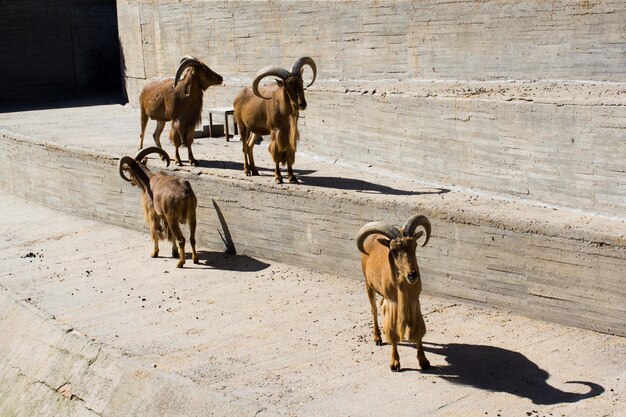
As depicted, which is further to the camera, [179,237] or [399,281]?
[179,237]

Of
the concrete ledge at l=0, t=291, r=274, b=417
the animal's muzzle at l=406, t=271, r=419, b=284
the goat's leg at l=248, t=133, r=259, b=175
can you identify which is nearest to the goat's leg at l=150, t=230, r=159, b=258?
the goat's leg at l=248, t=133, r=259, b=175

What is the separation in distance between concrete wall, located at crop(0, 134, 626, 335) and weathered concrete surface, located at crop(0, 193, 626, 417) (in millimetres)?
219

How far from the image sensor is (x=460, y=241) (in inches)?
477

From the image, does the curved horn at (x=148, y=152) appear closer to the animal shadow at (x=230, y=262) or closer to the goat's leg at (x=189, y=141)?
the goat's leg at (x=189, y=141)

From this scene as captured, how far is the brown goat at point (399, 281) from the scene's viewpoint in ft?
32.1

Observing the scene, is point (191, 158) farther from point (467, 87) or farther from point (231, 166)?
point (467, 87)

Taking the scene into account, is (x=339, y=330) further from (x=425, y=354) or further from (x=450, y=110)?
(x=450, y=110)

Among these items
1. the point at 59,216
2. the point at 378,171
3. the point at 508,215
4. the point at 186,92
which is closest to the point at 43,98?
the point at 59,216

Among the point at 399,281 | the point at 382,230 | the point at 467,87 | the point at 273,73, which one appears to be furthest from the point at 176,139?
the point at 399,281

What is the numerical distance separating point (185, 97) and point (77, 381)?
18.3 feet

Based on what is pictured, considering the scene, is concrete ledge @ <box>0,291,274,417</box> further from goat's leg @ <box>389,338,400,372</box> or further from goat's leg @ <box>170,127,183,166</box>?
goat's leg @ <box>170,127,183,166</box>

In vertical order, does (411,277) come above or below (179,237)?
above

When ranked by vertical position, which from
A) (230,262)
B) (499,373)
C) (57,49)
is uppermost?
(57,49)

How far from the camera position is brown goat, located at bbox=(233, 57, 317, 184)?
14055 mm
